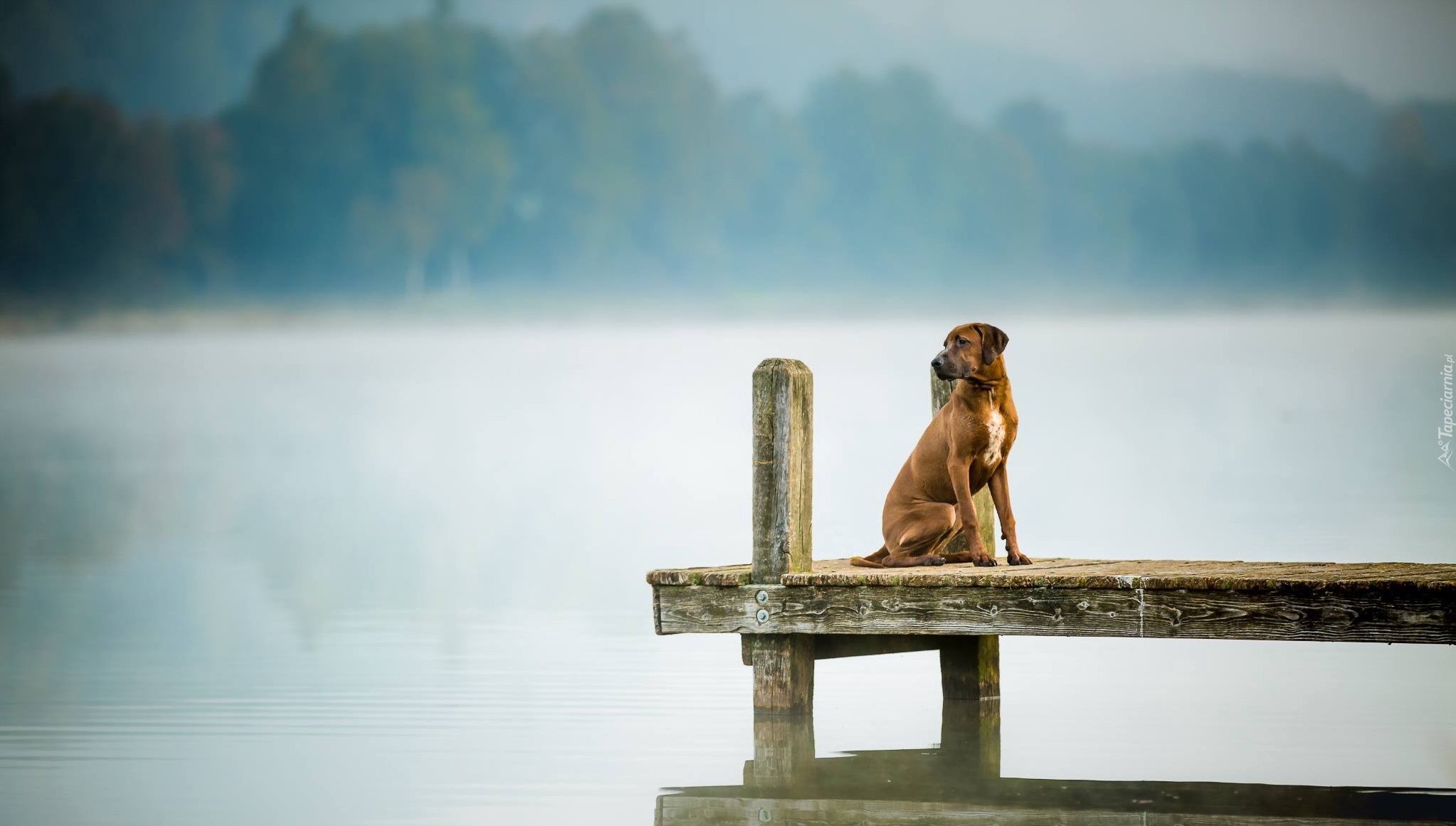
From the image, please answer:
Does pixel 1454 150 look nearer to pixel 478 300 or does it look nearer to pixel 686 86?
pixel 686 86

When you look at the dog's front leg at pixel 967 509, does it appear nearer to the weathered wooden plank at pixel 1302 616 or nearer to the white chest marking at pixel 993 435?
the white chest marking at pixel 993 435

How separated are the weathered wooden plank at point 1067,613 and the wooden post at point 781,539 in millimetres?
168

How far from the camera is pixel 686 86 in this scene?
74.4 meters

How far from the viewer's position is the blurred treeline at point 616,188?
71.3 m

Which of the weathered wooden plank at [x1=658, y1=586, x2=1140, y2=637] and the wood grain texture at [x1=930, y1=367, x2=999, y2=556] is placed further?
the wood grain texture at [x1=930, y1=367, x2=999, y2=556]

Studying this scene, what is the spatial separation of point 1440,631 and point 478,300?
65440 mm

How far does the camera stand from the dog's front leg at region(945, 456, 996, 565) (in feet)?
28.8

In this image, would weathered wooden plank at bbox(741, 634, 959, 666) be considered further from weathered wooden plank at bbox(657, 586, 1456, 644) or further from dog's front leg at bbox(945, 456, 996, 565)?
dog's front leg at bbox(945, 456, 996, 565)

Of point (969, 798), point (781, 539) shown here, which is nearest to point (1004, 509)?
point (781, 539)

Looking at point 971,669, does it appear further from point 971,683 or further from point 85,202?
point 85,202

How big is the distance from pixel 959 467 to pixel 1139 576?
97 centimetres

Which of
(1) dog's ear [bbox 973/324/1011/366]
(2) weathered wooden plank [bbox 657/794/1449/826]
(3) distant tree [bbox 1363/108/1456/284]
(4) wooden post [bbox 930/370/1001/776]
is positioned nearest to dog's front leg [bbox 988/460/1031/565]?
(1) dog's ear [bbox 973/324/1011/366]

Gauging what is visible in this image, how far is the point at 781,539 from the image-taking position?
8852 mm

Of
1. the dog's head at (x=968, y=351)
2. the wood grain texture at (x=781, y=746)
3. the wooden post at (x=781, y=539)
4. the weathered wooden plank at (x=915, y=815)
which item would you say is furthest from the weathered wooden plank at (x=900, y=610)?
the dog's head at (x=968, y=351)
